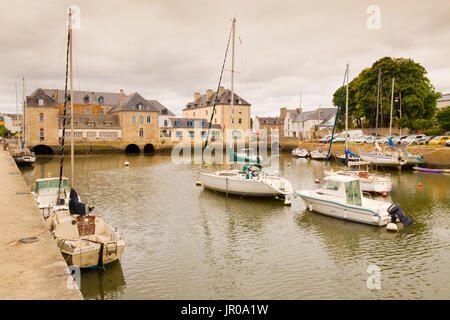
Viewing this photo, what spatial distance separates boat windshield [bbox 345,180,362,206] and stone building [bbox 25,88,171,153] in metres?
54.4

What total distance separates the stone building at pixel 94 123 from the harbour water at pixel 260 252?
43.5 m

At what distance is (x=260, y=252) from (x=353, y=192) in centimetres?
674

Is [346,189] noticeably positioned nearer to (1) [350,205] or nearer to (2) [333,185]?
(1) [350,205]

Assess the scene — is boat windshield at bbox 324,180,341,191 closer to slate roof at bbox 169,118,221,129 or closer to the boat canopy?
the boat canopy

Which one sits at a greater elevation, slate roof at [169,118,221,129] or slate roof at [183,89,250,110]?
slate roof at [183,89,250,110]


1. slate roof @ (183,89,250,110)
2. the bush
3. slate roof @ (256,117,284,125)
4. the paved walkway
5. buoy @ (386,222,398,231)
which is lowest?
buoy @ (386,222,398,231)

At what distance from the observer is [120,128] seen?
232 ft

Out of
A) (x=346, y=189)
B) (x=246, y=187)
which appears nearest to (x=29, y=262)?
(x=346, y=189)

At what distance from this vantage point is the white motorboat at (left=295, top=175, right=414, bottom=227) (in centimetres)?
1689

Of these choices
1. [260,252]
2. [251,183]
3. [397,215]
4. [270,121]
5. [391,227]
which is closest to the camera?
[260,252]

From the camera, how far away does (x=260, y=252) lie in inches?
554

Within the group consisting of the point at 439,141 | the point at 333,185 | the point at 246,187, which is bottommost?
the point at 246,187

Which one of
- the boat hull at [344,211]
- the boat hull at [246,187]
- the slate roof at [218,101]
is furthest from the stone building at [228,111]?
the boat hull at [344,211]

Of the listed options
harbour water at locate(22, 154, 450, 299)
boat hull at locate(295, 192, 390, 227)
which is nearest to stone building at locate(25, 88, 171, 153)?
harbour water at locate(22, 154, 450, 299)
